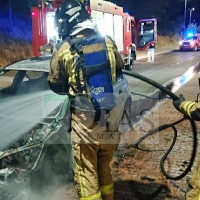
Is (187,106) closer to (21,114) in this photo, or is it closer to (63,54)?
(63,54)

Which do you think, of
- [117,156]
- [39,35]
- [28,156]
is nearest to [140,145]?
[117,156]

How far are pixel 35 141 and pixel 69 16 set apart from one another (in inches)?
51.6

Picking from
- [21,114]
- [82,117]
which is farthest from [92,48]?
[21,114]

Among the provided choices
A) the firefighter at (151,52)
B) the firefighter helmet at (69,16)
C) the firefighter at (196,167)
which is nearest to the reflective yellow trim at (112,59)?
the firefighter helmet at (69,16)

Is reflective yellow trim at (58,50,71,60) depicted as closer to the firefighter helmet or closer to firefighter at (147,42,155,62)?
the firefighter helmet

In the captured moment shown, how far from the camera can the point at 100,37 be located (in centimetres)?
265

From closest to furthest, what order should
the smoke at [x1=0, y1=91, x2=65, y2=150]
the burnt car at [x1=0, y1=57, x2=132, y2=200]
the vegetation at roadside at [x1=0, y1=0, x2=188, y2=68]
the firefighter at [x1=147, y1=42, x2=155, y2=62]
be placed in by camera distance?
the burnt car at [x1=0, y1=57, x2=132, y2=200]
the smoke at [x1=0, y1=91, x2=65, y2=150]
the vegetation at roadside at [x1=0, y1=0, x2=188, y2=68]
the firefighter at [x1=147, y1=42, x2=155, y2=62]

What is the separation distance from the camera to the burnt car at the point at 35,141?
2.96 metres

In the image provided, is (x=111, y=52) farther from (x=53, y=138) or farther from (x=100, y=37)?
(x=53, y=138)

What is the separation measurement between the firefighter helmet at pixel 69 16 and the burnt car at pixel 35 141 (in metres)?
0.67

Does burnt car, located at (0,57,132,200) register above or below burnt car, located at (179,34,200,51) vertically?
below

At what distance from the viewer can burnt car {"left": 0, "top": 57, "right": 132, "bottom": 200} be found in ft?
9.71

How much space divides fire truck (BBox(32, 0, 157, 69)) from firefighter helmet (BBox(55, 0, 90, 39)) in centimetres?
565

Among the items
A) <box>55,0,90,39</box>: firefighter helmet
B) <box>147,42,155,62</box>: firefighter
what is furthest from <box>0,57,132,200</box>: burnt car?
<box>147,42,155,62</box>: firefighter
